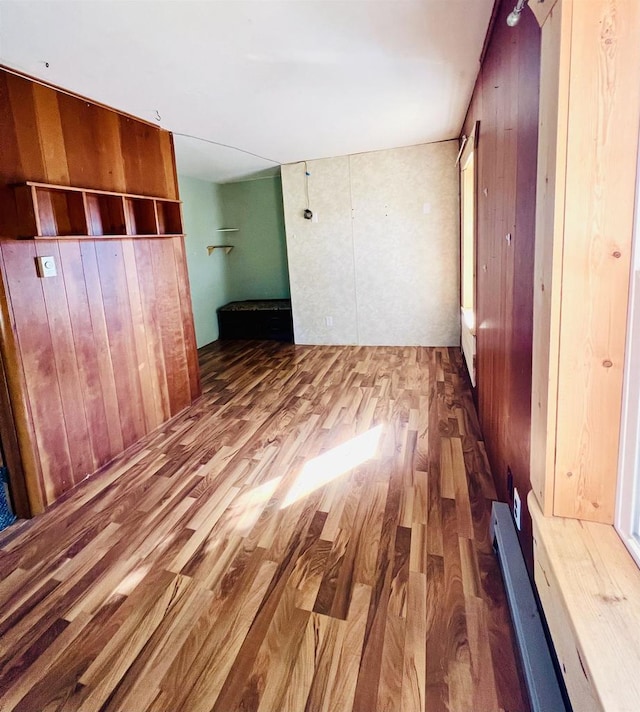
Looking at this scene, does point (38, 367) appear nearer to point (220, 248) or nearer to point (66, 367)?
point (66, 367)

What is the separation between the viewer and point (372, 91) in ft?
9.77

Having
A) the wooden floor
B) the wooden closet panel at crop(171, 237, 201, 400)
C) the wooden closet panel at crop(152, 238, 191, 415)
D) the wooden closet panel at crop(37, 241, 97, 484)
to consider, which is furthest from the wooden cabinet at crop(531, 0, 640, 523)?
the wooden closet panel at crop(171, 237, 201, 400)

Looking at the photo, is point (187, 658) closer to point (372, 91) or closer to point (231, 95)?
point (231, 95)

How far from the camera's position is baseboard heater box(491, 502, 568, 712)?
3.60ft

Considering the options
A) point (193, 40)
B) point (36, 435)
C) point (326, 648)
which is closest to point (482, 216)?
point (193, 40)

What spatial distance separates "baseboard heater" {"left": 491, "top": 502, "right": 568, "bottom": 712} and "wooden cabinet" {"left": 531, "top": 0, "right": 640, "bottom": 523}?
391 mm

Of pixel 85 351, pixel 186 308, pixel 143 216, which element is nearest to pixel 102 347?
pixel 85 351

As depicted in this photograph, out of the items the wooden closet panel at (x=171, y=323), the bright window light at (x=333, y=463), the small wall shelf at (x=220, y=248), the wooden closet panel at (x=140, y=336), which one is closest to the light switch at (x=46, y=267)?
the wooden closet panel at (x=140, y=336)

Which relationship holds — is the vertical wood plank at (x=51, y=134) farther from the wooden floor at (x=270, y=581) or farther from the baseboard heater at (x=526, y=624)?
the baseboard heater at (x=526, y=624)

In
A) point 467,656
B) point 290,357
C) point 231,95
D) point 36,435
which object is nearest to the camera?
point 467,656

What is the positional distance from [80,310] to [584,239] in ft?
8.88

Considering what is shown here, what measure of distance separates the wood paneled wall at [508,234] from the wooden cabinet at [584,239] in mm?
258

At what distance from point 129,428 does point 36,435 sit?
0.75 metres

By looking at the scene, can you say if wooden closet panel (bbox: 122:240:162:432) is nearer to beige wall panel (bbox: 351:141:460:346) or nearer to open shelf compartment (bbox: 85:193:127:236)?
open shelf compartment (bbox: 85:193:127:236)
